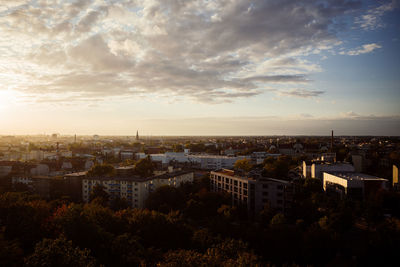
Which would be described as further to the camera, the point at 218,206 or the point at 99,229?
the point at 218,206

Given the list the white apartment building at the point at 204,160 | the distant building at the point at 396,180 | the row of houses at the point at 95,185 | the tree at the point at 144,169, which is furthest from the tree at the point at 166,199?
the white apartment building at the point at 204,160

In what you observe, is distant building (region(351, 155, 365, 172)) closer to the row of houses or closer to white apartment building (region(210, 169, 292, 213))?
white apartment building (region(210, 169, 292, 213))

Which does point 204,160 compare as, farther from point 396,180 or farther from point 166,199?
point 396,180

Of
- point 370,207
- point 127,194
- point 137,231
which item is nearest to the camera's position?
point 137,231

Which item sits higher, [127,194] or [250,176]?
[250,176]

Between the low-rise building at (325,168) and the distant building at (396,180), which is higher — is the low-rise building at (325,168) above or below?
above

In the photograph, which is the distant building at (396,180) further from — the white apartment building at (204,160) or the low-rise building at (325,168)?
the white apartment building at (204,160)

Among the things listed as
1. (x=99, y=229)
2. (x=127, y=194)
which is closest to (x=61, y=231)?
(x=99, y=229)

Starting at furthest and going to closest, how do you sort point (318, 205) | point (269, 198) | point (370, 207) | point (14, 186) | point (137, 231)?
1. point (14, 186)
2. point (269, 198)
3. point (318, 205)
4. point (370, 207)
5. point (137, 231)

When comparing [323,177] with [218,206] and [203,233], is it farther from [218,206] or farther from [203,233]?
[203,233]
